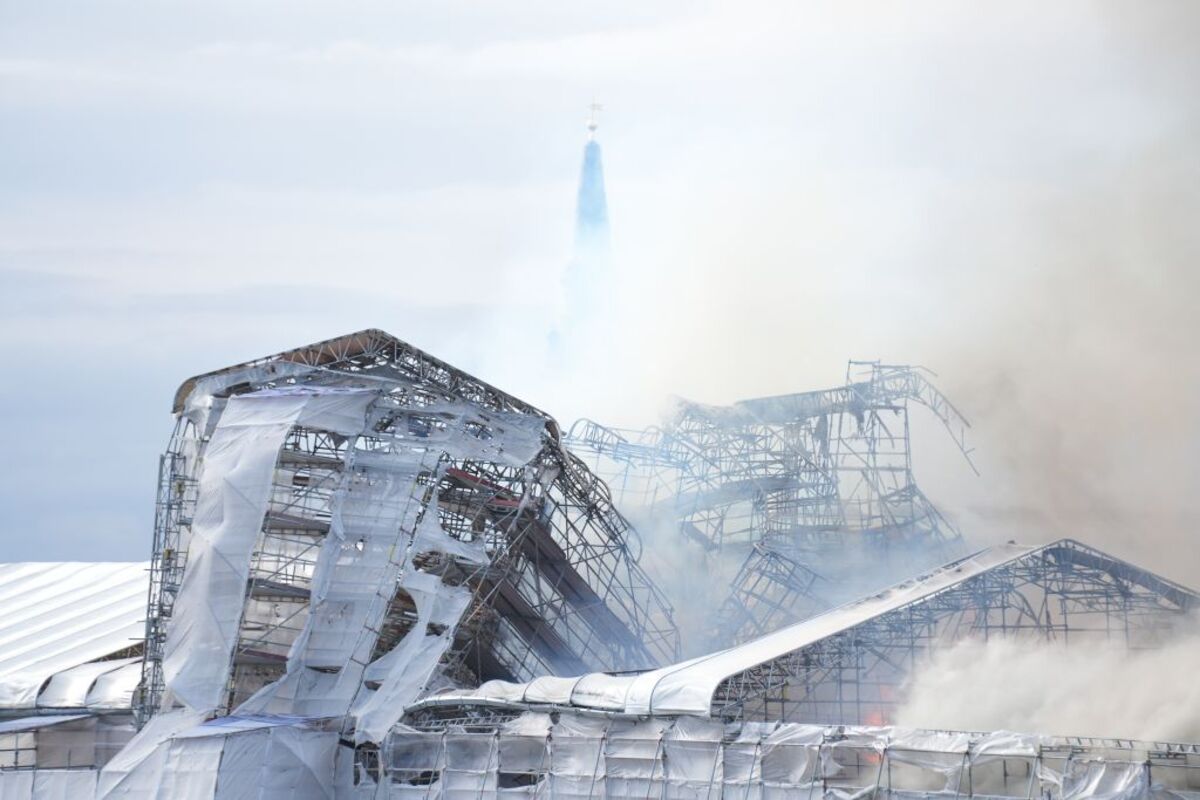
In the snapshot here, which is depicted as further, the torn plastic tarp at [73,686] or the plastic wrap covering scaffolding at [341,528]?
the torn plastic tarp at [73,686]

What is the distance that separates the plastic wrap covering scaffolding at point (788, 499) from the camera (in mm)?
77188

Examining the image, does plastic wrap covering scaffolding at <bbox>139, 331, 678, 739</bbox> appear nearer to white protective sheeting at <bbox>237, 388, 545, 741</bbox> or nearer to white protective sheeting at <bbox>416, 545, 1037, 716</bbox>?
white protective sheeting at <bbox>237, 388, 545, 741</bbox>

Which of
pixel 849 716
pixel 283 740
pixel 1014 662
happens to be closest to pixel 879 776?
pixel 1014 662

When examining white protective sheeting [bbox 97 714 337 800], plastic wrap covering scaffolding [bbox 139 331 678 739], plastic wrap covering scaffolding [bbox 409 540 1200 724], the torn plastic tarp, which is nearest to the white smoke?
plastic wrap covering scaffolding [bbox 409 540 1200 724]

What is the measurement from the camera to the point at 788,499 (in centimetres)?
8000

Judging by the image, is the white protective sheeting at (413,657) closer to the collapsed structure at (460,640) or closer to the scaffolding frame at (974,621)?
the collapsed structure at (460,640)

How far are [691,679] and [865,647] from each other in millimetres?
7093

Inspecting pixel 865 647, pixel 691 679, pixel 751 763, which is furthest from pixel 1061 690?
pixel 691 679

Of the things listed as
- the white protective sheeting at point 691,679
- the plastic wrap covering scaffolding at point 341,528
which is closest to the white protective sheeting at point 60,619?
the plastic wrap covering scaffolding at point 341,528

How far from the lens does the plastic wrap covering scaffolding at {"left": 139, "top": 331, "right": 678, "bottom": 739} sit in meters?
60.1

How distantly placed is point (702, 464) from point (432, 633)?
2167 centimetres

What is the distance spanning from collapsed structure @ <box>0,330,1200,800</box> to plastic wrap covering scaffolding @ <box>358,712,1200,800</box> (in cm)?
8

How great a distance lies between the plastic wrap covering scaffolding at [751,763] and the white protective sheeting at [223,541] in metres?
5.94

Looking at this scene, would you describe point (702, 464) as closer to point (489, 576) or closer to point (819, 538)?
point (819, 538)
